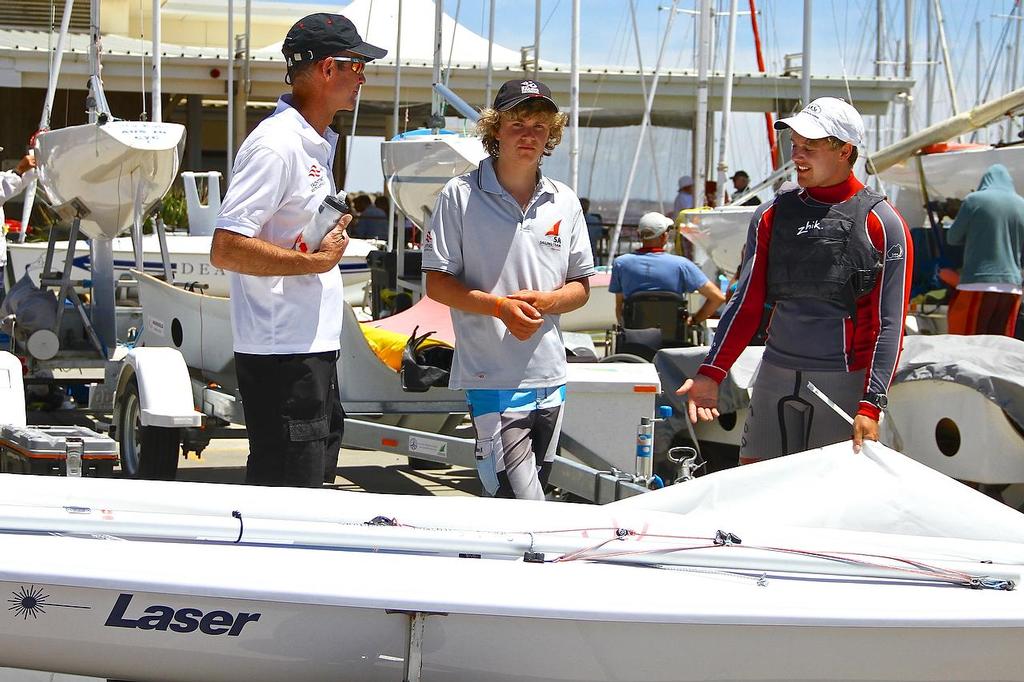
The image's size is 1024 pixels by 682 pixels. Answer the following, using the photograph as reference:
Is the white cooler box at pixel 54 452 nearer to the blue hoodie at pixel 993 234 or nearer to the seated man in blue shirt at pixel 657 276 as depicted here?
the seated man in blue shirt at pixel 657 276

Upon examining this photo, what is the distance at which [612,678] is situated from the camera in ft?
9.37

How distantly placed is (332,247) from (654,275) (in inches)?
202

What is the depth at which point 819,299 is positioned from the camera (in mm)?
3820

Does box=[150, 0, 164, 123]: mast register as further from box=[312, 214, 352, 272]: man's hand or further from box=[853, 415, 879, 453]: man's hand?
box=[853, 415, 879, 453]: man's hand

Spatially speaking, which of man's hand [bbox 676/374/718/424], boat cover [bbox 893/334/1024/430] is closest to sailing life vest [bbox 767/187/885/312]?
man's hand [bbox 676/374/718/424]

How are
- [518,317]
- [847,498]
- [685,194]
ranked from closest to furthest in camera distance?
1. [847,498]
2. [518,317]
3. [685,194]

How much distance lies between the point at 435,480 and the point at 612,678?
4462 mm

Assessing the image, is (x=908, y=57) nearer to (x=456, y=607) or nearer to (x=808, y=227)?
(x=808, y=227)

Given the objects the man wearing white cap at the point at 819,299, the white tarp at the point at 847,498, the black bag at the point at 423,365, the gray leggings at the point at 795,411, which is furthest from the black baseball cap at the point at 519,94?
the black bag at the point at 423,365

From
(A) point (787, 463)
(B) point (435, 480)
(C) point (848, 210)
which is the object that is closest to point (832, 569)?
(A) point (787, 463)

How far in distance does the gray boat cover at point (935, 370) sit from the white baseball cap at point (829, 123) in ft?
4.39

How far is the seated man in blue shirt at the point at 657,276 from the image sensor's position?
867 cm

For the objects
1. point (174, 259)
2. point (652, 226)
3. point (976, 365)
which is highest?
point (652, 226)

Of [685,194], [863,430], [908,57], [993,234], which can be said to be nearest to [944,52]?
[908,57]
